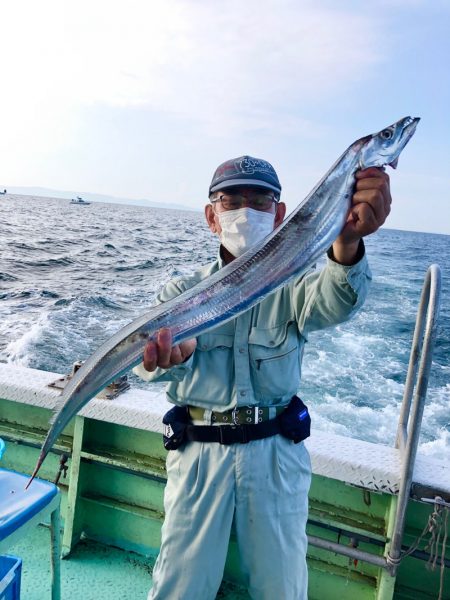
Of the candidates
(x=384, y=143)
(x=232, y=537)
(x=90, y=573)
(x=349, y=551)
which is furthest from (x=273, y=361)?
(x=90, y=573)

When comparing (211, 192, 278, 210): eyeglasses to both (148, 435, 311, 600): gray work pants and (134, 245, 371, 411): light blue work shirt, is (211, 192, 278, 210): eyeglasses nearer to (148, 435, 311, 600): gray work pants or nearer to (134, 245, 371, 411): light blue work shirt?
(134, 245, 371, 411): light blue work shirt

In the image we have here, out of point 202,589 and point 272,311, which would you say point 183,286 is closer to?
point 272,311

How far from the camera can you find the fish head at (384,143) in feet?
5.49

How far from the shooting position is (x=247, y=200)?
2.43m

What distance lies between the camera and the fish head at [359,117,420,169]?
167 cm

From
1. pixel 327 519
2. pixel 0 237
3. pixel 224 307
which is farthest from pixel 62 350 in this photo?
pixel 0 237

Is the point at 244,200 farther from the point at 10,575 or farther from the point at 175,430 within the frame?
the point at 10,575

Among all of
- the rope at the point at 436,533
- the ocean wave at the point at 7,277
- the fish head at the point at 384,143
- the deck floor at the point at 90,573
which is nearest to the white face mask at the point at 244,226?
the fish head at the point at 384,143

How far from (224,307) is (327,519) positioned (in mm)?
1820

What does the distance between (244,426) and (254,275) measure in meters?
0.82

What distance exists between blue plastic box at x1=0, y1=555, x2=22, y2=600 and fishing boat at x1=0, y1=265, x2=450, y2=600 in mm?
785

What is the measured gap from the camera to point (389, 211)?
1.75m

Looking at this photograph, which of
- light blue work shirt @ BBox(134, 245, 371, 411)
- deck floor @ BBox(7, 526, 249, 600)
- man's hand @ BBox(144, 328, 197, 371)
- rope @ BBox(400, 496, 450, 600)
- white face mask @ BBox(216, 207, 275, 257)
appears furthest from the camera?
deck floor @ BBox(7, 526, 249, 600)

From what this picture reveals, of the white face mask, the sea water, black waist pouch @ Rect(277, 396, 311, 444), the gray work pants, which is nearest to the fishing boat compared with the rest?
black waist pouch @ Rect(277, 396, 311, 444)
